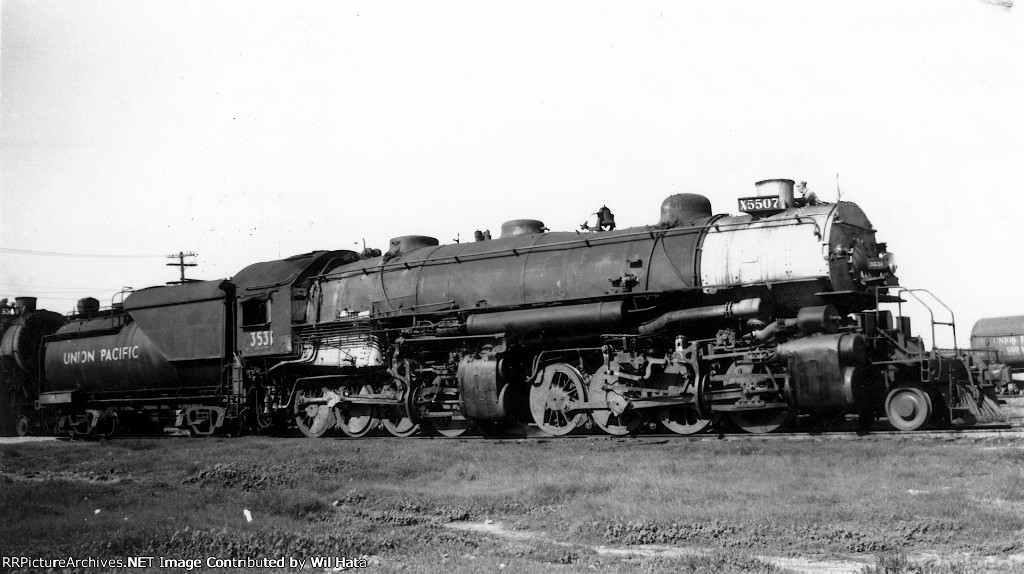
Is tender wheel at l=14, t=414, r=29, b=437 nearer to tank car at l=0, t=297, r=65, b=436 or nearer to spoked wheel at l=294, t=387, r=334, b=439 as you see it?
tank car at l=0, t=297, r=65, b=436

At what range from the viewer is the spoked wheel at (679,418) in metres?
15.3

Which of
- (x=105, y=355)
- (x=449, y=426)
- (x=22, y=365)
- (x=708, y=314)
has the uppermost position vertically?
(x=708, y=314)

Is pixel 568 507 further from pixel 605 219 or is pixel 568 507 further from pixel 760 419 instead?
pixel 605 219

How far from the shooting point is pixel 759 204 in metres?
15.2

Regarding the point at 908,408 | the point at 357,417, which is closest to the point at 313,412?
the point at 357,417

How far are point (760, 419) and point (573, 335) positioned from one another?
12.2ft

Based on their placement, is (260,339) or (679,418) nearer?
(679,418)

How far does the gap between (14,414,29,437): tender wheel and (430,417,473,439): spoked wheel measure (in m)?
17.2

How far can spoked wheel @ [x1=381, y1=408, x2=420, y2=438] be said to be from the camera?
750 inches

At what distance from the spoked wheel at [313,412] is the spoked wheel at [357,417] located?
335 mm

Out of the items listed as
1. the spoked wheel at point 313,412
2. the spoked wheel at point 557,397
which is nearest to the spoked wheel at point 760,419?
the spoked wheel at point 557,397

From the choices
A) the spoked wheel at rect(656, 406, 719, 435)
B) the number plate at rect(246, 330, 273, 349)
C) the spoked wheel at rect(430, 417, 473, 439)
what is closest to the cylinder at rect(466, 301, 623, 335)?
the spoked wheel at rect(656, 406, 719, 435)

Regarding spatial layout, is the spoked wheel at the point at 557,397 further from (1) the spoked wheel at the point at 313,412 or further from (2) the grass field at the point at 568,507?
(1) the spoked wheel at the point at 313,412

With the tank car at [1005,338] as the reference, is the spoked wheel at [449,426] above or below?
below
